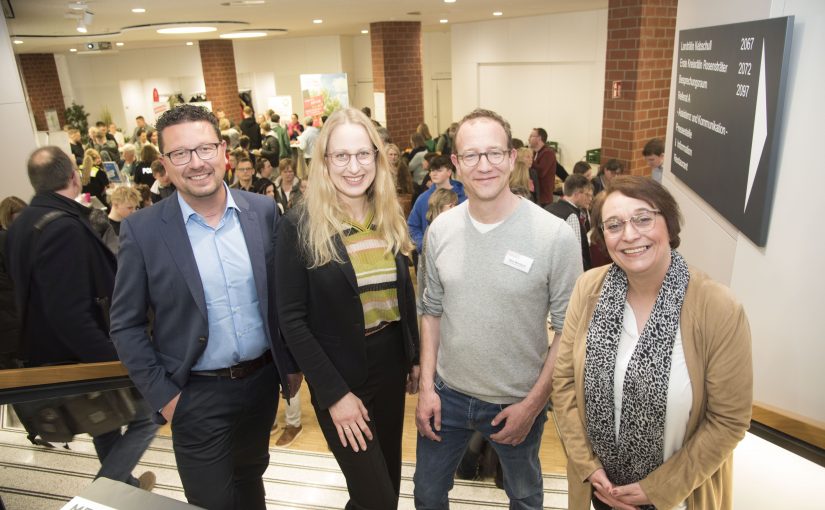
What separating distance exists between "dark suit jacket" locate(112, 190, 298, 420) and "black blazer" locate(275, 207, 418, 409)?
0.17m

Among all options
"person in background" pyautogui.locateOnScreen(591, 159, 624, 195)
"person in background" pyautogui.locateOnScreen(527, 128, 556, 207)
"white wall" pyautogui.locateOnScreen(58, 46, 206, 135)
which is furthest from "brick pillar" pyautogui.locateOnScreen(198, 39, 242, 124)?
"person in background" pyautogui.locateOnScreen(591, 159, 624, 195)

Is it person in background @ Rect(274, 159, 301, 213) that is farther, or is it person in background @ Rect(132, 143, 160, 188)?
person in background @ Rect(132, 143, 160, 188)

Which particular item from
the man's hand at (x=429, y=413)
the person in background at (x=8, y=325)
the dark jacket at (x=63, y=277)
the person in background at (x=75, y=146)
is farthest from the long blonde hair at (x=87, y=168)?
the man's hand at (x=429, y=413)

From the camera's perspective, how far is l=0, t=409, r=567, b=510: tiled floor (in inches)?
105

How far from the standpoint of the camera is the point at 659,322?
1519 mm

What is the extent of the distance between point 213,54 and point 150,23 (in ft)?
18.8

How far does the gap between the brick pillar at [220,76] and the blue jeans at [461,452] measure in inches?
543

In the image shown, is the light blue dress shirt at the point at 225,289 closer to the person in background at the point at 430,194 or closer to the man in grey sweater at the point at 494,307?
the man in grey sweater at the point at 494,307

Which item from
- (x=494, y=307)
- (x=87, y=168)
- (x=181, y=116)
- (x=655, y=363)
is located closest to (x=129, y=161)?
(x=87, y=168)

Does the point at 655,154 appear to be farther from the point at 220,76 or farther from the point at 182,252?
the point at 220,76

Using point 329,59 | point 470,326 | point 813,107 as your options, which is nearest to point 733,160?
point 813,107

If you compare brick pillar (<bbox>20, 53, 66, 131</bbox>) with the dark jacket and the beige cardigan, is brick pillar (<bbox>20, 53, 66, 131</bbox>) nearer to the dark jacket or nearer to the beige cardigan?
the dark jacket

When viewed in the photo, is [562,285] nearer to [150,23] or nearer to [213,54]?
[150,23]

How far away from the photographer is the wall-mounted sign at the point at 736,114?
227 centimetres
